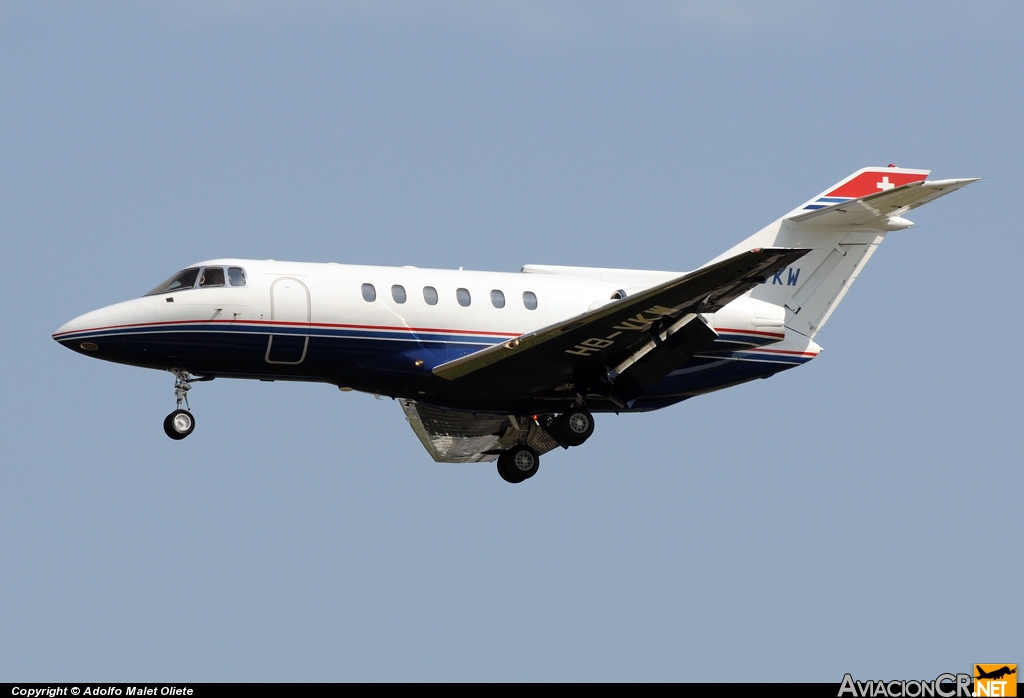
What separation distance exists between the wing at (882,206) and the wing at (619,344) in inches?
149

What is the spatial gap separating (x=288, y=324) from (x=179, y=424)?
2671 mm

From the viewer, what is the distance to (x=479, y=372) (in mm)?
29125

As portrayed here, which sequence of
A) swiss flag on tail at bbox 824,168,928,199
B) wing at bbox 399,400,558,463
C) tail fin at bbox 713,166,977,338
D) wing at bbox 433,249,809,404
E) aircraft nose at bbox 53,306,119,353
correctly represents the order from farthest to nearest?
swiss flag on tail at bbox 824,168,928,199 < wing at bbox 399,400,558,463 < tail fin at bbox 713,166,977,338 < aircraft nose at bbox 53,306,119,353 < wing at bbox 433,249,809,404

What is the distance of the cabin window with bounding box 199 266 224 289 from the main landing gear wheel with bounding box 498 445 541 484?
6.92 m

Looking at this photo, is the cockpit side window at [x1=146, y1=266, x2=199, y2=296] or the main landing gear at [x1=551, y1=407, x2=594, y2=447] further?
the main landing gear at [x1=551, y1=407, x2=594, y2=447]

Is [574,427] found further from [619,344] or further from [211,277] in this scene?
[211,277]

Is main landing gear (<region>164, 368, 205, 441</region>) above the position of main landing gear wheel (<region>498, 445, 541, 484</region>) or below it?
above

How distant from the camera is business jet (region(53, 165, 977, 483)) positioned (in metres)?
28.3

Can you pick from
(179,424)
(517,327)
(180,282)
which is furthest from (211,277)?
(517,327)

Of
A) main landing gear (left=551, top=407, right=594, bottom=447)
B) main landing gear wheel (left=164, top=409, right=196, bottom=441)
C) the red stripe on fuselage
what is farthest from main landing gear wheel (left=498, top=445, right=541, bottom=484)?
main landing gear wheel (left=164, top=409, right=196, bottom=441)

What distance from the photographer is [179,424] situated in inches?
1131

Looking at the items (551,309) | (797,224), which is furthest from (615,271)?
(797,224)

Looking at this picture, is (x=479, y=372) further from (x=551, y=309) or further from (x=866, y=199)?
(x=866, y=199)

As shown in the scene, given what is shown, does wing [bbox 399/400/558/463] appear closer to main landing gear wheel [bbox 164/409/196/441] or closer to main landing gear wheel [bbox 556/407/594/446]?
main landing gear wheel [bbox 556/407/594/446]
